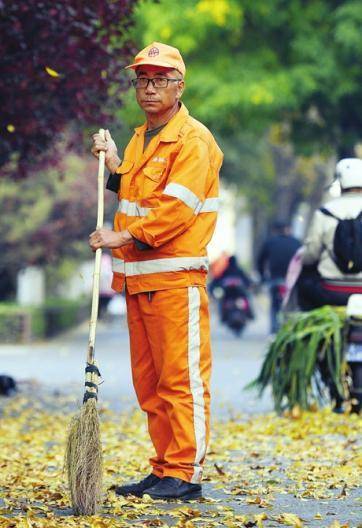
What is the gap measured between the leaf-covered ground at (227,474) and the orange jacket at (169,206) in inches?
41.1

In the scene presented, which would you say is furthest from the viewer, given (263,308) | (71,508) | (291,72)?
(263,308)

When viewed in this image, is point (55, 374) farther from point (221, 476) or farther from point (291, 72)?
point (221, 476)

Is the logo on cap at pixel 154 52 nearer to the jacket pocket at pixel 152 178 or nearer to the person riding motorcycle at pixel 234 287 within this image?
the jacket pocket at pixel 152 178

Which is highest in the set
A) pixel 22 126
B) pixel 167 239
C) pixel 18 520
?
pixel 22 126

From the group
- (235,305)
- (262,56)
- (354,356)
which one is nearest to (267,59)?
(262,56)

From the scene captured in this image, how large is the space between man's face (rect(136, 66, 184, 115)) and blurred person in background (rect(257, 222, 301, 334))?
1525 cm

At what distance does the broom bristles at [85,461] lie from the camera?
6730mm

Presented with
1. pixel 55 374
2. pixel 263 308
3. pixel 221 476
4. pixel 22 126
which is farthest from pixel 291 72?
pixel 263 308

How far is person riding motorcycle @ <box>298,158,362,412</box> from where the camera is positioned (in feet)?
37.7

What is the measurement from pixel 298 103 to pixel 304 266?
1335 cm

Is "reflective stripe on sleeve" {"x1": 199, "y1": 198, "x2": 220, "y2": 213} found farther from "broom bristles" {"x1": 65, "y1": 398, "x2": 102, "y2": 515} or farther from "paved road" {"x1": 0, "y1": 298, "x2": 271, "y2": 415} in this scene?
"paved road" {"x1": 0, "y1": 298, "x2": 271, "y2": 415}

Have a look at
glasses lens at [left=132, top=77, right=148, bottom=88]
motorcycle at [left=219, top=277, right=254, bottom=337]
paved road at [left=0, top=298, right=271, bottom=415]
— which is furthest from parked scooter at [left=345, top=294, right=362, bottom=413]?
motorcycle at [left=219, top=277, right=254, bottom=337]

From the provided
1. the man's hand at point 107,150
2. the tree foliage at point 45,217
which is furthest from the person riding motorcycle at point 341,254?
the tree foliage at point 45,217

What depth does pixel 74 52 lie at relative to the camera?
12305mm
